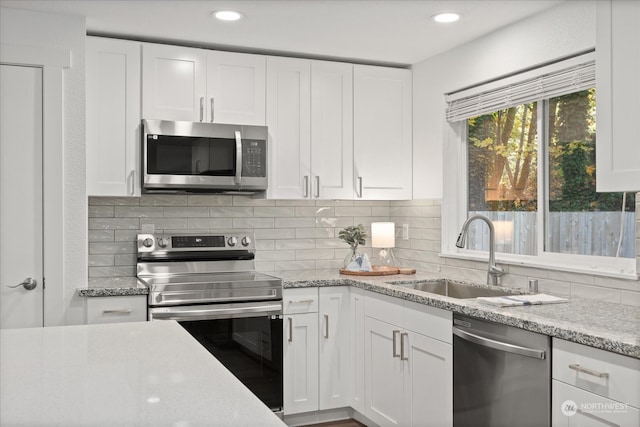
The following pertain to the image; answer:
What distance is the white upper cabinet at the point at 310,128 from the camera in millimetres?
4020

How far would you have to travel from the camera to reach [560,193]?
327cm

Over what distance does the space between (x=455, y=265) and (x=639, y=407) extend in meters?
2.06

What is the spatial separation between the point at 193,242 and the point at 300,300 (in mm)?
838

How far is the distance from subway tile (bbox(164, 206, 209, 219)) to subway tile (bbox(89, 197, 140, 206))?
8.0 inches

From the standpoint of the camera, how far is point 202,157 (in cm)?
375

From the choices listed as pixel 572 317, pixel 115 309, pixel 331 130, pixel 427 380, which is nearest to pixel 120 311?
pixel 115 309

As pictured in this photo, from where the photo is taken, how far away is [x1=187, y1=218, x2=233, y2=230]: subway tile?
13.5ft

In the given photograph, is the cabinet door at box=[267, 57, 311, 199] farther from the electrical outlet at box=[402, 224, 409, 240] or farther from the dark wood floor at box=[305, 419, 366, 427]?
the dark wood floor at box=[305, 419, 366, 427]

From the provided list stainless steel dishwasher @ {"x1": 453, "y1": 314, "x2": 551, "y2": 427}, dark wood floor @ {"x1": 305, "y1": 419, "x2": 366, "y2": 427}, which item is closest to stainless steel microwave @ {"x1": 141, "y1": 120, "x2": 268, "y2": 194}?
dark wood floor @ {"x1": 305, "y1": 419, "x2": 366, "y2": 427}

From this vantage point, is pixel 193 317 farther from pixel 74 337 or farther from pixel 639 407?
pixel 639 407

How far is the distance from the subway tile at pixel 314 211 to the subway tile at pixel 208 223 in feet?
1.69

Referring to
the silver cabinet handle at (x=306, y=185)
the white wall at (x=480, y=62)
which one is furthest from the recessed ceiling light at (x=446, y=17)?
the silver cabinet handle at (x=306, y=185)

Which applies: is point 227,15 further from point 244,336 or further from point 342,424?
point 342,424

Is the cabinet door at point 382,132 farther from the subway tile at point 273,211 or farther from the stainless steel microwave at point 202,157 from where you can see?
the stainless steel microwave at point 202,157
